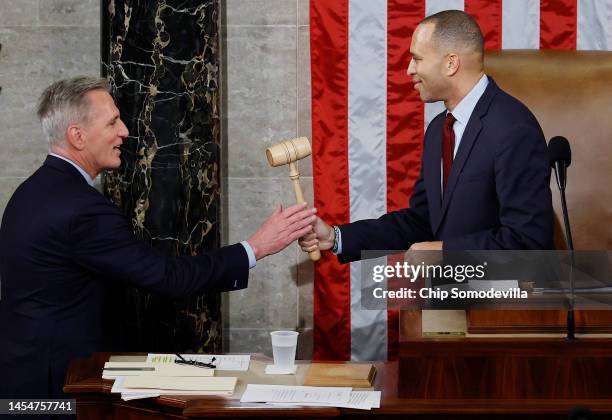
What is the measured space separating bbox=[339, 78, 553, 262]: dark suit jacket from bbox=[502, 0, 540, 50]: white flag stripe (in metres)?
0.83

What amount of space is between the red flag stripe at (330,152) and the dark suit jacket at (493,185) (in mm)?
671

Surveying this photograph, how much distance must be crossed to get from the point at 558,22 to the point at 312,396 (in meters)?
2.61

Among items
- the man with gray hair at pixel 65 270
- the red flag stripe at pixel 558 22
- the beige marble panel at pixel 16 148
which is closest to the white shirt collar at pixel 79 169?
the man with gray hair at pixel 65 270

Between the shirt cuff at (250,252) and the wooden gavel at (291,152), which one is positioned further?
the wooden gavel at (291,152)

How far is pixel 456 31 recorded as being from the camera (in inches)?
143

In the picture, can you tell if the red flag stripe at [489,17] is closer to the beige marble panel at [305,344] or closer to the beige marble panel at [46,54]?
the beige marble panel at [305,344]

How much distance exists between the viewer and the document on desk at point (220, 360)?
288 cm

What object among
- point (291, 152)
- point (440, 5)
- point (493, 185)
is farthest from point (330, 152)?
point (493, 185)

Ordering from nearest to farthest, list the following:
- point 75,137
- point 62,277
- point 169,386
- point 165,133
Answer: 1. point 169,386
2. point 62,277
3. point 75,137
4. point 165,133

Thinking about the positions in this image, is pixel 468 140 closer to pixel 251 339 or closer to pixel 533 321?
pixel 533 321

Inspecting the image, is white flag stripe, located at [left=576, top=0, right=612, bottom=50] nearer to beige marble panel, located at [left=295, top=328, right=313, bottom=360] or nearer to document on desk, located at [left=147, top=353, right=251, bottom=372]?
beige marble panel, located at [left=295, top=328, right=313, bottom=360]

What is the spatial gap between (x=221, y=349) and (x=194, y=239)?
21.7 inches

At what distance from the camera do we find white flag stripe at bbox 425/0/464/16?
4.45 m

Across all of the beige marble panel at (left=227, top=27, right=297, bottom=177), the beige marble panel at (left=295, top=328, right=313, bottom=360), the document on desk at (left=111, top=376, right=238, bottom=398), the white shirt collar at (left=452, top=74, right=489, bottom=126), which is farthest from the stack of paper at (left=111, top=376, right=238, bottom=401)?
the beige marble panel at (left=227, top=27, right=297, bottom=177)
